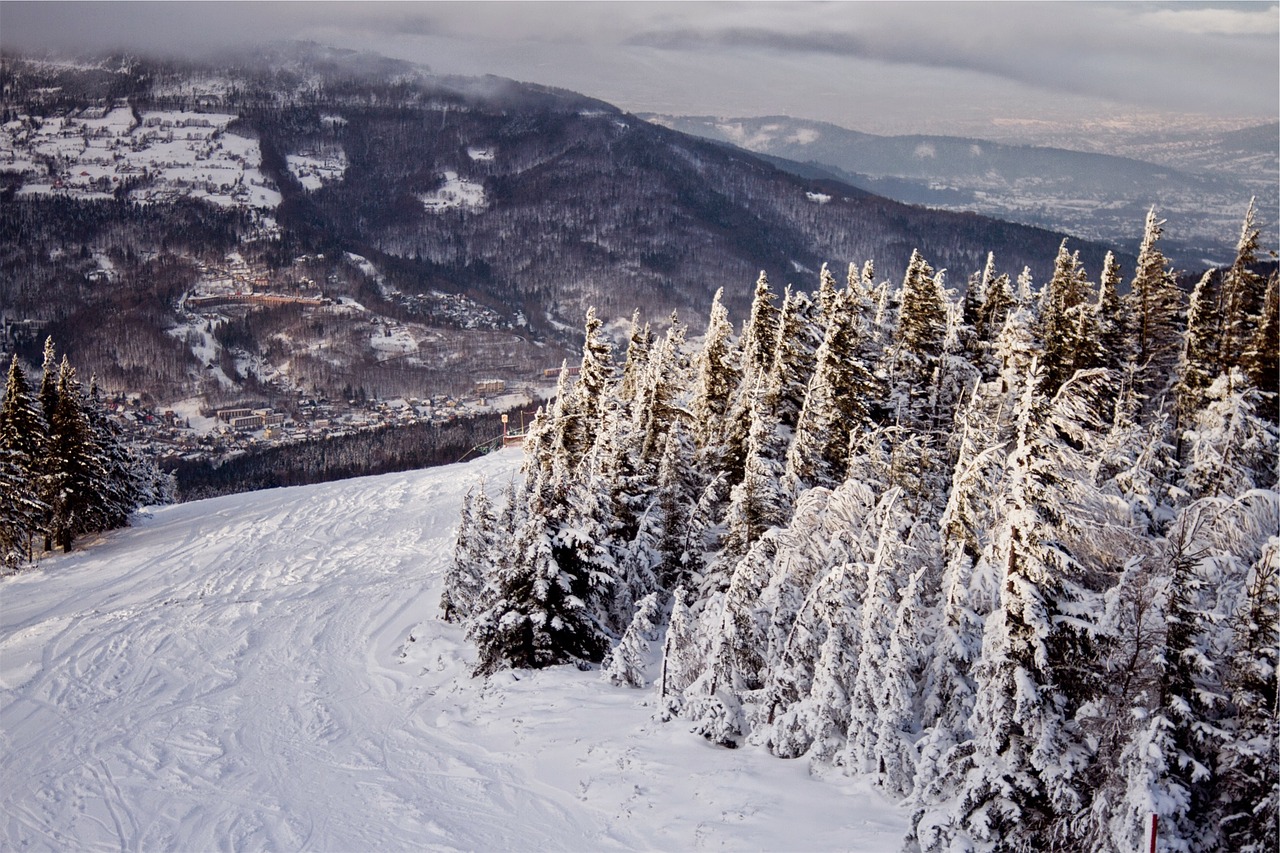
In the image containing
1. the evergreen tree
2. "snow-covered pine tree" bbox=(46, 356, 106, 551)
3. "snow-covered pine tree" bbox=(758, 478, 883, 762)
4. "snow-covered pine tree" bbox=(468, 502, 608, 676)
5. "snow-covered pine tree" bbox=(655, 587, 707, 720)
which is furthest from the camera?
"snow-covered pine tree" bbox=(46, 356, 106, 551)

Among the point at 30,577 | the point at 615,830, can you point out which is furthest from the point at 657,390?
the point at 30,577

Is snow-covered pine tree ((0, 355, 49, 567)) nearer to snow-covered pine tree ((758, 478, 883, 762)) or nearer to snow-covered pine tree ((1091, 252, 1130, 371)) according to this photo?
snow-covered pine tree ((758, 478, 883, 762))

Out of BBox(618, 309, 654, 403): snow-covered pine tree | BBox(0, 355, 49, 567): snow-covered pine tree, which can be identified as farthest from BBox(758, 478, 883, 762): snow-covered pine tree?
BBox(0, 355, 49, 567): snow-covered pine tree

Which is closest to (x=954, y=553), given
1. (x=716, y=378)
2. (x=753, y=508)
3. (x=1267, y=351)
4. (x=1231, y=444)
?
(x=753, y=508)

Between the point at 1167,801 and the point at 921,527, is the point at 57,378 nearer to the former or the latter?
the point at 921,527

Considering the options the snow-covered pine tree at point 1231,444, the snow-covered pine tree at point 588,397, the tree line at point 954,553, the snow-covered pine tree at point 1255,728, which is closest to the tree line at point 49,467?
the tree line at point 954,553

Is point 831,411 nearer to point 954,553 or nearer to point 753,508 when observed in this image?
point 753,508
